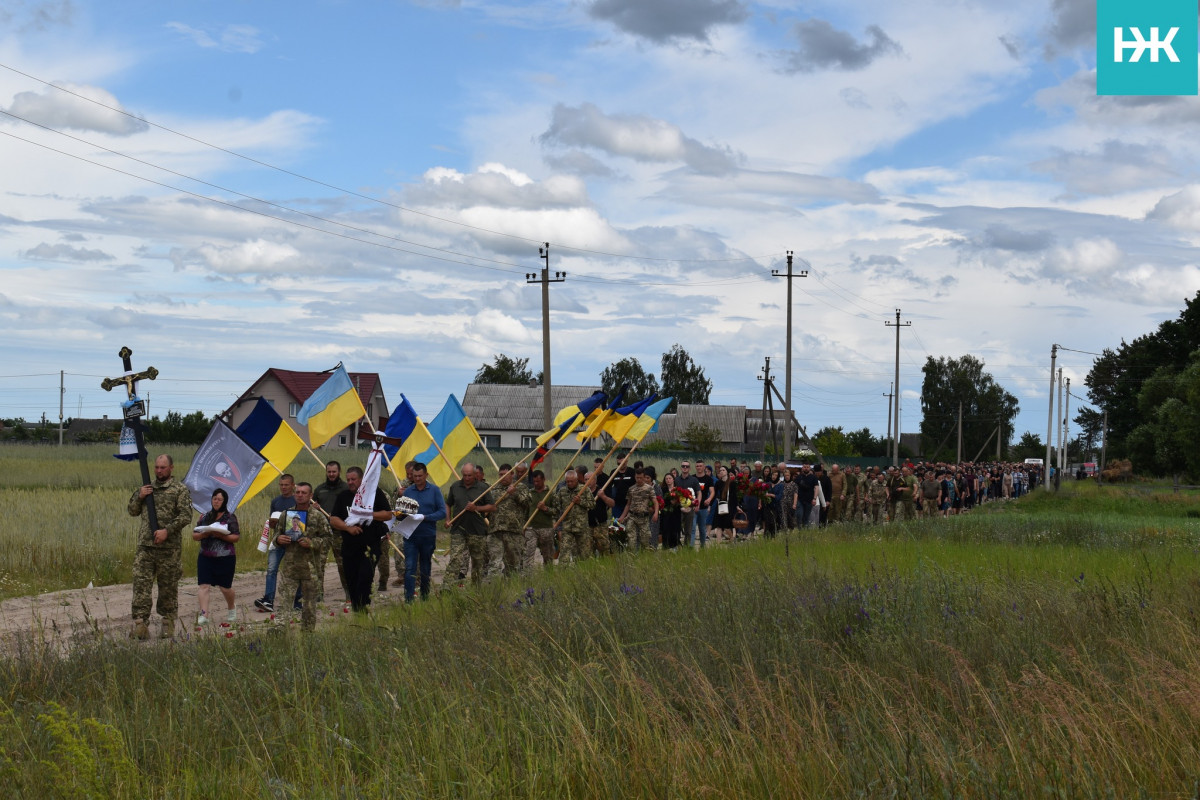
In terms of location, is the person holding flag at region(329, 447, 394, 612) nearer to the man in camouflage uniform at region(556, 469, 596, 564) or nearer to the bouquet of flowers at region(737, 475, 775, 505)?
the man in camouflage uniform at region(556, 469, 596, 564)

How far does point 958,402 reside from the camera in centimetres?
11238

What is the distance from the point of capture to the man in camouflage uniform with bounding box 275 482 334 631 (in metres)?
11.2

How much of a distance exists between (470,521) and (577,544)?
2.47 metres

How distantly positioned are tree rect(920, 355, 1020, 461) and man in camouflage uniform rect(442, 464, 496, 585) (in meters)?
101

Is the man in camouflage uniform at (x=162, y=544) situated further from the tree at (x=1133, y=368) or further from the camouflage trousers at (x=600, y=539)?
the tree at (x=1133, y=368)

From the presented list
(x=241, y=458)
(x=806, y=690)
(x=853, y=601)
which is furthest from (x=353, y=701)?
(x=241, y=458)

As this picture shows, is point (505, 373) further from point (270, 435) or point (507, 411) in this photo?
point (270, 435)

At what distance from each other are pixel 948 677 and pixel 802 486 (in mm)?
17557

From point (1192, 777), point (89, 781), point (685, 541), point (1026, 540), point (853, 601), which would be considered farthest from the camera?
point (685, 541)

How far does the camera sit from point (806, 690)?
597cm

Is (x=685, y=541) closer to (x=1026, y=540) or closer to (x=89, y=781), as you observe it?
(x=1026, y=540)

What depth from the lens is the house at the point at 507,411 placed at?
87.7 meters

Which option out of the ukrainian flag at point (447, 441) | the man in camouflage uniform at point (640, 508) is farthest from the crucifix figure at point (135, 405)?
the man in camouflage uniform at point (640, 508)

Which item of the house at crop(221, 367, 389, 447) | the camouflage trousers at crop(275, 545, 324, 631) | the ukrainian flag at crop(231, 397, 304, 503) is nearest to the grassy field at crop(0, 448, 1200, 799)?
the camouflage trousers at crop(275, 545, 324, 631)
